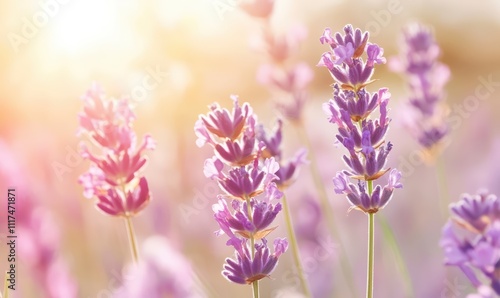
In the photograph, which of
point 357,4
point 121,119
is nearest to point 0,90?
point 121,119

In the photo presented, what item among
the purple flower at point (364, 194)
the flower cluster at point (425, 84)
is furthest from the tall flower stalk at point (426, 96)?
the purple flower at point (364, 194)

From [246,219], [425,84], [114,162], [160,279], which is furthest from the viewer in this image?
[425,84]

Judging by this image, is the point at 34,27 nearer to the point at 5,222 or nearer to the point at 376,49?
the point at 5,222

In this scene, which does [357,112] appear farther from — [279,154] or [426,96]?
[426,96]

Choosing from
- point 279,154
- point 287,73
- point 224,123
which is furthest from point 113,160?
point 287,73

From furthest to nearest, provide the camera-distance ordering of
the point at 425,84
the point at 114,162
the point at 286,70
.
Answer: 1. the point at 286,70
2. the point at 425,84
3. the point at 114,162
